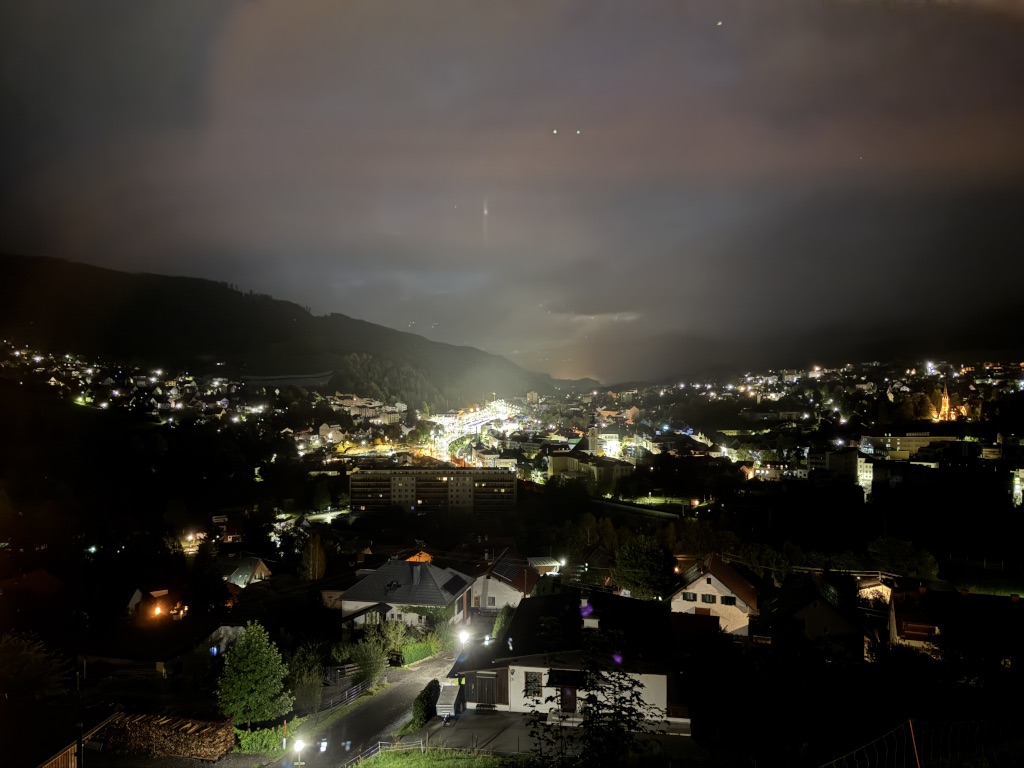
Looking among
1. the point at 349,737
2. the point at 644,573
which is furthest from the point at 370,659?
the point at 644,573

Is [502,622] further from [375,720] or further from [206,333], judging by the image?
[206,333]

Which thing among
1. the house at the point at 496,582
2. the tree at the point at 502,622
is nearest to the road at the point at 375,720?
the tree at the point at 502,622

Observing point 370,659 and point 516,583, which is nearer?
point 370,659

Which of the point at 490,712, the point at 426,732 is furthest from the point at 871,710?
the point at 426,732

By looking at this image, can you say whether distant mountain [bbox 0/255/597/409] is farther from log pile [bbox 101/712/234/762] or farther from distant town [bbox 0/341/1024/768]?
log pile [bbox 101/712/234/762]

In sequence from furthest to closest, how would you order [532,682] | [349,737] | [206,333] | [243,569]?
[206,333] < [243,569] < [532,682] < [349,737]

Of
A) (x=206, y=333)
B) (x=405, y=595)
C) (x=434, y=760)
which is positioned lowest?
(x=434, y=760)

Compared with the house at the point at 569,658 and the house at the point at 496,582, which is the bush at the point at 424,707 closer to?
the house at the point at 569,658

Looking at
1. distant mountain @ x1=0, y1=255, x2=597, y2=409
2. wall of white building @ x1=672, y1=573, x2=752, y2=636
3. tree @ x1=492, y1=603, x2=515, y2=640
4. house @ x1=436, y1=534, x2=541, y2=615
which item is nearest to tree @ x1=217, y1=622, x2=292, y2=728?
tree @ x1=492, y1=603, x2=515, y2=640
